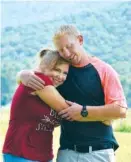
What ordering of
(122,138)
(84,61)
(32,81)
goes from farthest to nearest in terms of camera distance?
(122,138), (84,61), (32,81)

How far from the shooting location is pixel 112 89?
5.94 feet

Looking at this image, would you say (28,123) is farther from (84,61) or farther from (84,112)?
(84,61)

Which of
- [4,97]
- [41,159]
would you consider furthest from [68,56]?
[4,97]

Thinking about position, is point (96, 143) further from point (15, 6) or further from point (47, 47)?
point (15, 6)

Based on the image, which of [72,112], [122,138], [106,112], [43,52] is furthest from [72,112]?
[122,138]

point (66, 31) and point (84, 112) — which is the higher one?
point (66, 31)

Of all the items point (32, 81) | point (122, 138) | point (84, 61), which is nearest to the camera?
point (32, 81)

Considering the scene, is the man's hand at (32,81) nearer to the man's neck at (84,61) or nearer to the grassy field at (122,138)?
the man's neck at (84,61)

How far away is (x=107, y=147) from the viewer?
1890 millimetres

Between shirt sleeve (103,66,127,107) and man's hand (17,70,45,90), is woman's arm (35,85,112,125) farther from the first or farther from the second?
shirt sleeve (103,66,127,107)

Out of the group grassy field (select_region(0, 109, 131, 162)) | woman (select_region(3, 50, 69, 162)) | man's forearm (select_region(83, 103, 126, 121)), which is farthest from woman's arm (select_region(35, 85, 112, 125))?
grassy field (select_region(0, 109, 131, 162))

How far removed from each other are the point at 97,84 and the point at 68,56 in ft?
0.47

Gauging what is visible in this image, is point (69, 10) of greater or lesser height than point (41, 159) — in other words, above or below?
above

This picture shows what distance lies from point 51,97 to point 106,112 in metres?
0.20
